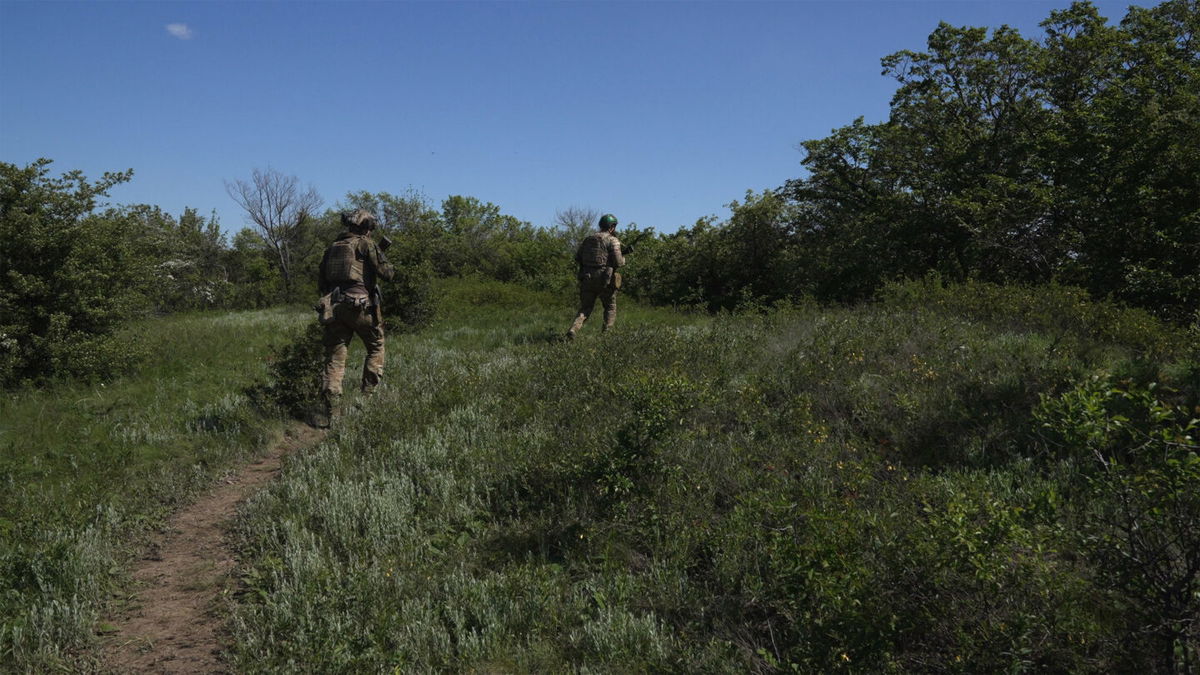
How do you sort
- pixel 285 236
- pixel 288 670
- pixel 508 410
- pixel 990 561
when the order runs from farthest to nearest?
pixel 285 236, pixel 508 410, pixel 288 670, pixel 990 561

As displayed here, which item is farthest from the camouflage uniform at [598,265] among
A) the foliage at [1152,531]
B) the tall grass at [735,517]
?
the foliage at [1152,531]

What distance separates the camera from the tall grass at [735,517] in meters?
2.97

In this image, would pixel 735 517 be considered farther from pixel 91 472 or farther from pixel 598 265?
pixel 598 265

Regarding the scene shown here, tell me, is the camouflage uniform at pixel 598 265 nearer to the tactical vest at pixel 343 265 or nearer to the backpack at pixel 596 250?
the backpack at pixel 596 250

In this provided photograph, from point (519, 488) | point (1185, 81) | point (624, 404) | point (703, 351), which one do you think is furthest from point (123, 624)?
point (1185, 81)

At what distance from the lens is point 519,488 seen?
5.09m

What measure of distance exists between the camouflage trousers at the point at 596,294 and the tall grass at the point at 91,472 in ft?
15.9

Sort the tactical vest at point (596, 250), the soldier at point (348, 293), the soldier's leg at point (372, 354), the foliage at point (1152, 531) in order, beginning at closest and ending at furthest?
the foliage at point (1152, 531)
the soldier at point (348, 293)
the soldier's leg at point (372, 354)
the tactical vest at point (596, 250)

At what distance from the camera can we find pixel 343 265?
7.43 metres

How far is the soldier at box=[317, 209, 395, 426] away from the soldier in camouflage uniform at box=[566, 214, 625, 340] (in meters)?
3.74

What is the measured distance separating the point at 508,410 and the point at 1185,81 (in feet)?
41.7

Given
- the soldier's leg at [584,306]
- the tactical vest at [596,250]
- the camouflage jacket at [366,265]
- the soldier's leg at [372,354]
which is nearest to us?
the camouflage jacket at [366,265]

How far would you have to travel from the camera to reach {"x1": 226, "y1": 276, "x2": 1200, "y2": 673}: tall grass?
9.75ft

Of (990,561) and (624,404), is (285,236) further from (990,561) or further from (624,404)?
(990,561)
